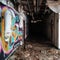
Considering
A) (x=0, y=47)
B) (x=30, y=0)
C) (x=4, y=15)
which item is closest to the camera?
(x=0, y=47)

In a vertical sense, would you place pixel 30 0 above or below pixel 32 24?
above

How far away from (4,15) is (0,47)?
1008mm

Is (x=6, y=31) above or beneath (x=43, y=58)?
above

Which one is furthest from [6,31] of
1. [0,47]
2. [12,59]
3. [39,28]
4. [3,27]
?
[39,28]

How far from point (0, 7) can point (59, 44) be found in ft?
14.8

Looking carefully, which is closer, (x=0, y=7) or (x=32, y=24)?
(x=0, y=7)

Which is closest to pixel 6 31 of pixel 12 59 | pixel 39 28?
pixel 12 59

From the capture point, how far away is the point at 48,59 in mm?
6035

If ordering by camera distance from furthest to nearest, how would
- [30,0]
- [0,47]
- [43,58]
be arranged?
[30,0] < [43,58] < [0,47]

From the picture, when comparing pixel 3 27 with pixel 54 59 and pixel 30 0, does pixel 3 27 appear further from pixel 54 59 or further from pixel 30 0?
pixel 30 0

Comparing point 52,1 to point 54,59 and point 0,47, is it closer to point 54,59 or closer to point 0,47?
point 54,59

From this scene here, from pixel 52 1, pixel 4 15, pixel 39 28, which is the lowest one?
pixel 39 28

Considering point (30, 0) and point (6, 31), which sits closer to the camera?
point (6, 31)

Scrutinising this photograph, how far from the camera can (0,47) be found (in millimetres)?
4527
